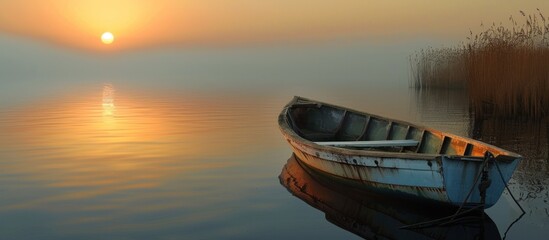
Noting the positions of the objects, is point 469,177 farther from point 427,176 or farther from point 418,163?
point 418,163

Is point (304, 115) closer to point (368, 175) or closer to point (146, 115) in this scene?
point (368, 175)

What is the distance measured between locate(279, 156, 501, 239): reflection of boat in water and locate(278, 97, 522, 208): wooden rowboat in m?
0.22

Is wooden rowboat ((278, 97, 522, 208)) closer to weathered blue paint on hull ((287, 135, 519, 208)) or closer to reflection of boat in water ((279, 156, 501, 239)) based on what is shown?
weathered blue paint on hull ((287, 135, 519, 208))

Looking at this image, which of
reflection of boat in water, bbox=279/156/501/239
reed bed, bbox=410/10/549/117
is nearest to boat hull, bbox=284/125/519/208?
reflection of boat in water, bbox=279/156/501/239

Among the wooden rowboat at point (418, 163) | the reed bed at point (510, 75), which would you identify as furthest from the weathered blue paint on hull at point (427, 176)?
the reed bed at point (510, 75)

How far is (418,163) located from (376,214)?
1031 mm

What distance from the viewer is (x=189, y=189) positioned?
8688 mm

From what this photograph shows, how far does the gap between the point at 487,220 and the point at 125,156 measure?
314 inches

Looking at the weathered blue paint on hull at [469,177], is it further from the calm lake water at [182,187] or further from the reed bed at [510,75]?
the reed bed at [510,75]

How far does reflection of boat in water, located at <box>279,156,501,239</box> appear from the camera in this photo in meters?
6.46

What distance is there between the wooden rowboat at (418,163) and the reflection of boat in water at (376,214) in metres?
0.22

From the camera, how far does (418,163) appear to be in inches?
263

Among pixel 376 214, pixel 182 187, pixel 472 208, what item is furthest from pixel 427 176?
pixel 182 187

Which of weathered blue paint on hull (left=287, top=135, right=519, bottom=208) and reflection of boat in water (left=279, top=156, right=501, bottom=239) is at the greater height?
weathered blue paint on hull (left=287, top=135, right=519, bottom=208)
